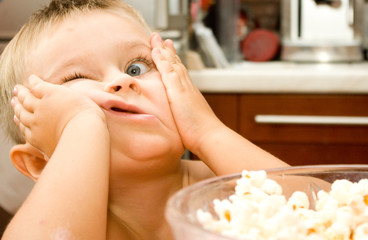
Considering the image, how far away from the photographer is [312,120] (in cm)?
163

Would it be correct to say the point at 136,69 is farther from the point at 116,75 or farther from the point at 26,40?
the point at 26,40

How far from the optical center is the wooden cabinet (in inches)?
64.2

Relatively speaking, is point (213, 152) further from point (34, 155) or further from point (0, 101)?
point (0, 101)

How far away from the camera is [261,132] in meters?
1.68

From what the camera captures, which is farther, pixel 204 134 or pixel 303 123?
pixel 303 123

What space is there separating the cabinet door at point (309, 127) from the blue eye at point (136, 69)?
86 centimetres

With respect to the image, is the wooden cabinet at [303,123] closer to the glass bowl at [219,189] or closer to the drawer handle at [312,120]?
the drawer handle at [312,120]

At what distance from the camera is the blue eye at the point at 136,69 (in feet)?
2.75

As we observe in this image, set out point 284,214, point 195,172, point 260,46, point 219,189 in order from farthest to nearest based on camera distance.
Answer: point 260,46 < point 195,172 < point 219,189 < point 284,214

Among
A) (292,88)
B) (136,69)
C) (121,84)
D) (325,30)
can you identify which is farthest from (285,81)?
(121,84)

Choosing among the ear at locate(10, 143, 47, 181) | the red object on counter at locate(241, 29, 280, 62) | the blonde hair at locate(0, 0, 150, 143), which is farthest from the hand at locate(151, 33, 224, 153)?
the red object on counter at locate(241, 29, 280, 62)

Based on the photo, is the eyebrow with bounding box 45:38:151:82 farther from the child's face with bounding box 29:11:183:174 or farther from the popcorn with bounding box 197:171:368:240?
the popcorn with bounding box 197:171:368:240

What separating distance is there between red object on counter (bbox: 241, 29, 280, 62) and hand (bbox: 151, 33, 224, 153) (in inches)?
57.8

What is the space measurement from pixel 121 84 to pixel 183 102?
0.14m
